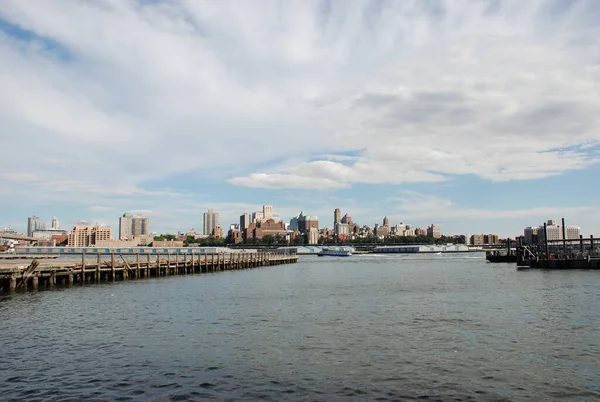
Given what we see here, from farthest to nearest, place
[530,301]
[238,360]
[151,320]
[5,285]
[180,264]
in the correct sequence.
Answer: [180,264] < [5,285] < [530,301] < [151,320] < [238,360]

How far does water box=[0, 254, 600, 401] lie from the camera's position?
17656 millimetres

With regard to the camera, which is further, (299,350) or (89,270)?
(89,270)

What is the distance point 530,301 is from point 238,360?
104 ft

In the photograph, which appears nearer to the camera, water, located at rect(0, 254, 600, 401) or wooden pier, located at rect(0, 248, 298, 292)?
water, located at rect(0, 254, 600, 401)

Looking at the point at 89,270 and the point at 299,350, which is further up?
the point at 89,270

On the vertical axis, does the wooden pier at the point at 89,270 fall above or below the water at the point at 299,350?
above

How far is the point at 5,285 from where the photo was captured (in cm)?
5191

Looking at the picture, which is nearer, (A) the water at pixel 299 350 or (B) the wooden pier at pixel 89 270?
(A) the water at pixel 299 350

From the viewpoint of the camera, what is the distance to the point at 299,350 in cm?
2358

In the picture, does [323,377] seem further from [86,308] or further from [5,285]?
[5,285]

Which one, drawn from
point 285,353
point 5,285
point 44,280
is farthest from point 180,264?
point 285,353

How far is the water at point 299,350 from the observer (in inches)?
695

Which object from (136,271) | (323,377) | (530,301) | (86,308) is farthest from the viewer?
(136,271)

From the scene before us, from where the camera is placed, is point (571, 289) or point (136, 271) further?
point (136, 271)
